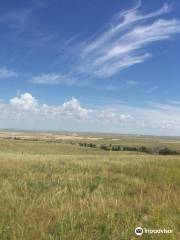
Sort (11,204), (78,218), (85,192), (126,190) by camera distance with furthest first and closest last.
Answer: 1. (126,190)
2. (85,192)
3. (11,204)
4. (78,218)

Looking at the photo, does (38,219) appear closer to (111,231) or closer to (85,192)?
(111,231)

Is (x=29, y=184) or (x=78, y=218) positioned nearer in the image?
(x=78, y=218)

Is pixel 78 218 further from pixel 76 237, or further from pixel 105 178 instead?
pixel 105 178

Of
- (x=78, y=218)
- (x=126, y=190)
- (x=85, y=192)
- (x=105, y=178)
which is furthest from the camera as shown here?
(x=105, y=178)

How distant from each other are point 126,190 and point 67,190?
63.6 inches

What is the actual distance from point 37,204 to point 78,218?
1392 mm

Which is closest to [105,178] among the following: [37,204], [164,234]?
[37,204]

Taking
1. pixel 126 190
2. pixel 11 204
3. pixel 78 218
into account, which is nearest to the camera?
pixel 78 218

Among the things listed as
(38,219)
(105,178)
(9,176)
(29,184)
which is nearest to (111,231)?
(38,219)

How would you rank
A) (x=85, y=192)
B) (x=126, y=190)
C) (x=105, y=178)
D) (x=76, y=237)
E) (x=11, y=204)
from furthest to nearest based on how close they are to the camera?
(x=105, y=178) < (x=126, y=190) < (x=85, y=192) < (x=11, y=204) < (x=76, y=237)

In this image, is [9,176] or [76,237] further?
[9,176]

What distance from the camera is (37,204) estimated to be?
276 inches

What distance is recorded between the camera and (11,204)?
695 centimetres

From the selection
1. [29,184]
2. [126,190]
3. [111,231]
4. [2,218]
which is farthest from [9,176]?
[111,231]
